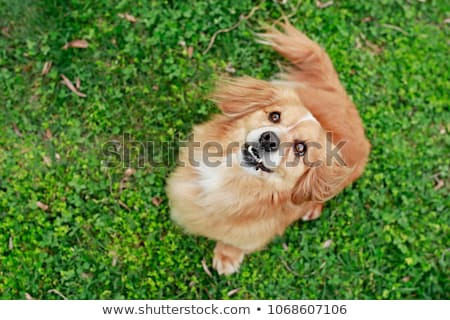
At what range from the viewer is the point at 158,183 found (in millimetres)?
4117

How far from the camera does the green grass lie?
4.00m

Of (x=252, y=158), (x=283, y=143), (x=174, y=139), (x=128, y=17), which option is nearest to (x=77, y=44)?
(x=128, y=17)

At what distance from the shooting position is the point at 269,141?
2938mm

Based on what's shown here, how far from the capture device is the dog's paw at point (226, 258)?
391 cm

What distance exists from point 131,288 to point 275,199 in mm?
1683

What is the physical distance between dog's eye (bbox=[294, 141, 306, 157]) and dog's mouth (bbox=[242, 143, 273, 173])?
23 cm

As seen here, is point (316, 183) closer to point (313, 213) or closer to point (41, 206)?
point (313, 213)

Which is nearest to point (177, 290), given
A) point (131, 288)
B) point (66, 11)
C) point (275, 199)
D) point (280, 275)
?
point (131, 288)

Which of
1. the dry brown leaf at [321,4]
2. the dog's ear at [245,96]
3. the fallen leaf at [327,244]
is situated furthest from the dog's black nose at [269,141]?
the dry brown leaf at [321,4]

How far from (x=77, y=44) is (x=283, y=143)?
238cm

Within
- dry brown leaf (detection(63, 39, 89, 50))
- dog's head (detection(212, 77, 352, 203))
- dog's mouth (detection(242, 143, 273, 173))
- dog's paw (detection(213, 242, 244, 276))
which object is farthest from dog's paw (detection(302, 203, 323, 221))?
dry brown leaf (detection(63, 39, 89, 50))

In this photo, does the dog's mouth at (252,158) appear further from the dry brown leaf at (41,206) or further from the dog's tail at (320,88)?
the dry brown leaf at (41,206)

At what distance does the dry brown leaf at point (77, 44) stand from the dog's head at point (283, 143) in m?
1.73

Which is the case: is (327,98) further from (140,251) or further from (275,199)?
(140,251)
